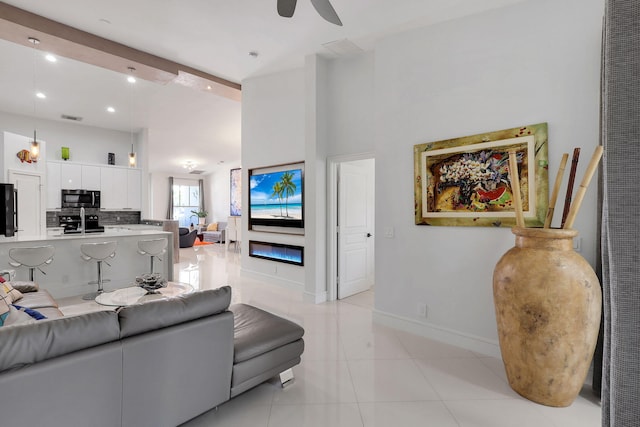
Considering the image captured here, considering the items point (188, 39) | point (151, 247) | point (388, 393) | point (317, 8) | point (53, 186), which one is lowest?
point (388, 393)

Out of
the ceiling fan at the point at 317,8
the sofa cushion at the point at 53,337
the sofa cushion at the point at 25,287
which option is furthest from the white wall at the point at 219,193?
the sofa cushion at the point at 53,337

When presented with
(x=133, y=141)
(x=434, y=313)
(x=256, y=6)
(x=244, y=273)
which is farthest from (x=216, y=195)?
(x=434, y=313)

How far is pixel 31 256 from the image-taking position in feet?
13.0

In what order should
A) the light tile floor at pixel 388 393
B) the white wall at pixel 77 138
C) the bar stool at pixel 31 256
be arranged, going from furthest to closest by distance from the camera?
the white wall at pixel 77 138, the bar stool at pixel 31 256, the light tile floor at pixel 388 393

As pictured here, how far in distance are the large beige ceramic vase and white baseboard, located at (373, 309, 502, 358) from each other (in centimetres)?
65

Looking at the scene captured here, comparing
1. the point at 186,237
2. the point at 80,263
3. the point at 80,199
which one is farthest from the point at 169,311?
the point at 186,237

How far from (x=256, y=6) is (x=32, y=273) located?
14.6 feet

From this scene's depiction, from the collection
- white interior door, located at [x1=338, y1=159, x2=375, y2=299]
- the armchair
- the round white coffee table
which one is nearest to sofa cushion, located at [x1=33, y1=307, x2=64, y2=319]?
the round white coffee table

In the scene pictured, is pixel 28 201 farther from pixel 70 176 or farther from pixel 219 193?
pixel 219 193

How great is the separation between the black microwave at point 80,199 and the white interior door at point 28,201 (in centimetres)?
64

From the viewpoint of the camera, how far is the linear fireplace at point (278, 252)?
5.00 m

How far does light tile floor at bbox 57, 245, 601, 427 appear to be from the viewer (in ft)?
6.71

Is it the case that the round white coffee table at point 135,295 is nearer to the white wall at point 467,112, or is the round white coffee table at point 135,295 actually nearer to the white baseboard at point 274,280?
the white baseboard at point 274,280

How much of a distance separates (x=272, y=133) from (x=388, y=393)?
13.9 feet
